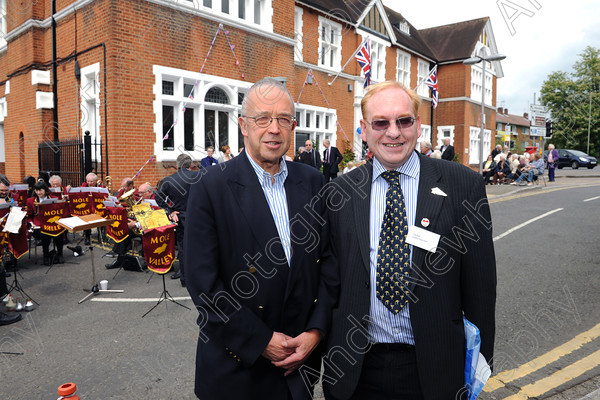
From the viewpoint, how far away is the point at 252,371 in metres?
1.90

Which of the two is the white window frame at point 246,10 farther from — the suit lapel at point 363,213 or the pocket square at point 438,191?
the pocket square at point 438,191

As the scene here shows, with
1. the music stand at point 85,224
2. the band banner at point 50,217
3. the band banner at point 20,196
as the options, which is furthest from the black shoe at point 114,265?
the band banner at point 20,196

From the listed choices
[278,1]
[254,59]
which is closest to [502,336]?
[254,59]

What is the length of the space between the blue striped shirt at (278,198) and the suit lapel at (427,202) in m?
0.61

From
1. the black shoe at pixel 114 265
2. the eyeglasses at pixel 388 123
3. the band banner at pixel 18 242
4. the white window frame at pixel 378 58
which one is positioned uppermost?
the white window frame at pixel 378 58

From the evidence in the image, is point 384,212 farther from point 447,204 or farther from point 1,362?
point 1,362

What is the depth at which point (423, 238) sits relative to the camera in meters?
1.81

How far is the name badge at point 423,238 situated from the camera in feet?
5.87

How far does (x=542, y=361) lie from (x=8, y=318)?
5.78 meters

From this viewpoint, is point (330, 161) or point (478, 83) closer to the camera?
point (330, 161)

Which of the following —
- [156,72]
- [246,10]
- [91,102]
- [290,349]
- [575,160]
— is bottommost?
[290,349]

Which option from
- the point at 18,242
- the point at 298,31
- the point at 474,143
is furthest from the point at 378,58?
the point at 18,242

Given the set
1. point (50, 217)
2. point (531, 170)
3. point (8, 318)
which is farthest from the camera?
point (531, 170)

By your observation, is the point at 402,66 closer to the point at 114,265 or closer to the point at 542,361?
the point at 114,265
